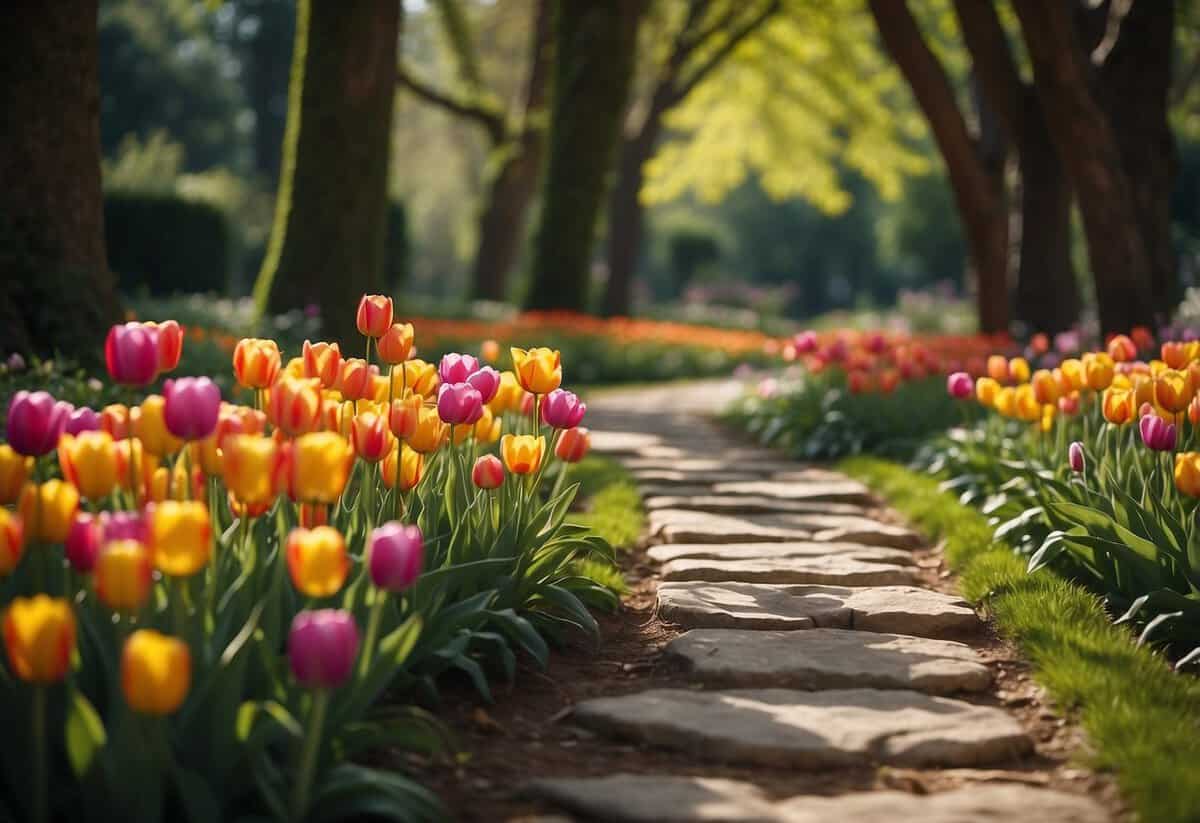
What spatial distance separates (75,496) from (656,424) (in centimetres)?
658

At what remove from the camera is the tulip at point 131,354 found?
7.94ft

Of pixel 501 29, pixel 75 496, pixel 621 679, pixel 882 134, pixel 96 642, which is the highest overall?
pixel 501 29

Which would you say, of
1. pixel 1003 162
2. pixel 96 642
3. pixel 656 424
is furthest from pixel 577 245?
pixel 96 642

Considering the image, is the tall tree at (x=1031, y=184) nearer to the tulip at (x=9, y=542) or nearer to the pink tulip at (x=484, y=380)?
the pink tulip at (x=484, y=380)

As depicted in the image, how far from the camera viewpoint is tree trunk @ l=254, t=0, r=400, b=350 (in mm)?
8297

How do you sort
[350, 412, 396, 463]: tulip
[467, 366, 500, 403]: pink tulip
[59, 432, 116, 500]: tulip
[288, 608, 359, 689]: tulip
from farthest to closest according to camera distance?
[467, 366, 500, 403]: pink tulip
[350, 412, 396, 463]: tulip
[59, 432, 116, 500]: tulip
[288, 608, 359, 689]: tulip

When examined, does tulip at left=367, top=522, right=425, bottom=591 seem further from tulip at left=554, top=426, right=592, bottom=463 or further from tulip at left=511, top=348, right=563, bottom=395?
tulip at left=554, top=426, right=592, bottom=463

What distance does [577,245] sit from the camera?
13.9 metres

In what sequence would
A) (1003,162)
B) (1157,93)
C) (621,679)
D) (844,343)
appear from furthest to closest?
(1003,162), (1157,93), (844,343), (621,679)

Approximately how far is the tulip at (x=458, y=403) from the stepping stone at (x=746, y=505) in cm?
250

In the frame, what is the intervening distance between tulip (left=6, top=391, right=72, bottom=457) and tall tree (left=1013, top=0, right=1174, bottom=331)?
669 centimetres

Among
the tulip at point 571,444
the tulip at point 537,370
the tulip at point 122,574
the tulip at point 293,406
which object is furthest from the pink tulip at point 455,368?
the tulip at point 122,574

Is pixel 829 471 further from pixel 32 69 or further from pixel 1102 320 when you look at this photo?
pixel 32 69

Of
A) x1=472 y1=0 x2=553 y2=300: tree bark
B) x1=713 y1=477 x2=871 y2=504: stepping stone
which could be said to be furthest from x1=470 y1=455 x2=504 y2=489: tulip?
x1=472 y1=0 x2=553 y2=300: tree bark
